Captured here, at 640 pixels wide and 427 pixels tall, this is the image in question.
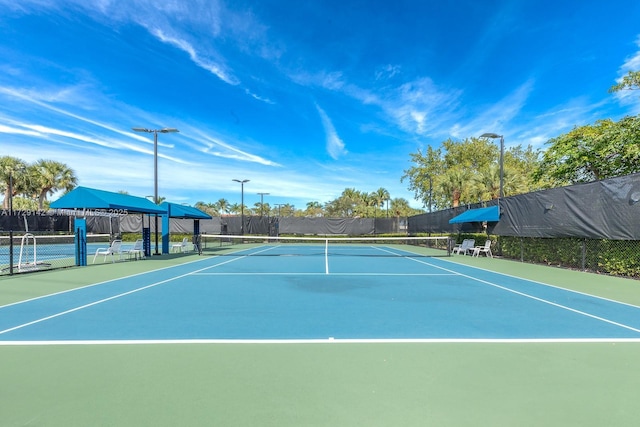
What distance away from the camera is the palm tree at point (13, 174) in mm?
35688

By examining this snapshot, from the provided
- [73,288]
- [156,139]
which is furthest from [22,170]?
[73,288]

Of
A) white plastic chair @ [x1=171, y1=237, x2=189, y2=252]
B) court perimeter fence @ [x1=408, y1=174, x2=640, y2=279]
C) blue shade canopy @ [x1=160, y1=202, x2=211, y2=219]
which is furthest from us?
white plastic chair @ [x1=171, y1=237, x2=189, y2=252]

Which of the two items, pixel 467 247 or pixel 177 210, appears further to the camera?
pixel 467 247

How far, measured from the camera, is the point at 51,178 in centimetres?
3975

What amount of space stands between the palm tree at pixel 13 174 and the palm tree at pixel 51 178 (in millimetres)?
1481

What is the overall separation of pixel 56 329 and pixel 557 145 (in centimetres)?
2002

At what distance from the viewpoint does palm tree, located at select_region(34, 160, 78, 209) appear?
39375 millimetres

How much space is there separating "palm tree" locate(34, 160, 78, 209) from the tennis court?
39.4 meters

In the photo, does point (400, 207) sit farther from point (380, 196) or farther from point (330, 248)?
point (330, 248)

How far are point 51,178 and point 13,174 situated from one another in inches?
152

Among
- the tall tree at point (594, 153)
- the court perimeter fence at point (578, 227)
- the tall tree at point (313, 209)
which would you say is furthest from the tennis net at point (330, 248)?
the tall tree at point (313, 209)

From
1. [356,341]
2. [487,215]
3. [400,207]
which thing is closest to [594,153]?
[487,215]

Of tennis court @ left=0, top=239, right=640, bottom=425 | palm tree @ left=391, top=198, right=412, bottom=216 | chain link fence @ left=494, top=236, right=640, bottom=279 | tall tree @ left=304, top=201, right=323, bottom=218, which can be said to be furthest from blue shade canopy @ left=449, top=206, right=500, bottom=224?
tall tree @ left=304, top=201, right=323, bottom=218

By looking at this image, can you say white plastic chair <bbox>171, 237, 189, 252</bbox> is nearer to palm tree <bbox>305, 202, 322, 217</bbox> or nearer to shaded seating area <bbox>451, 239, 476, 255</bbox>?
shaded seating area <bbox>451, 239, 476, 255</bbox>
